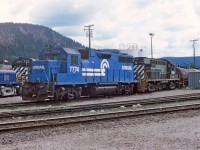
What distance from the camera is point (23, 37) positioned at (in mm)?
152000

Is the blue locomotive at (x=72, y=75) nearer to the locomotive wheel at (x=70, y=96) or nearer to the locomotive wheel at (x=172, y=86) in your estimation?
the locomotive wheel at (x=70, y=96)

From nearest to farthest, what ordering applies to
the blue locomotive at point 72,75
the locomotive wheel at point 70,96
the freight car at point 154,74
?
the blue locomotive at point 72,75
the locomotive wheel at point 70,96
the freight car at point 154,74

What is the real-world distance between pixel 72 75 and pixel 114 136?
1207cm

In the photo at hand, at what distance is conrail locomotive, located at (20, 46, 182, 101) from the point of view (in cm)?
1934

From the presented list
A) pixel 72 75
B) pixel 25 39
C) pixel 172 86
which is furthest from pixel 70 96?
pixel 25 39

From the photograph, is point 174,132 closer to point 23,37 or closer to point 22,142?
point 22,142

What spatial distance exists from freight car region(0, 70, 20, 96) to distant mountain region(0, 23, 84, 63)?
315 ft

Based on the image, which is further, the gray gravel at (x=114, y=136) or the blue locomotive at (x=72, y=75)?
the blue locomotive at (x=72, y=75)

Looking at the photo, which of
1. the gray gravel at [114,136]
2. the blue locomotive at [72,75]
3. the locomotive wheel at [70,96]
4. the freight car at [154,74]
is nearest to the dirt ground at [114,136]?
the gray gravel at [114,136]

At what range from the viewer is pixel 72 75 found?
2052 cm

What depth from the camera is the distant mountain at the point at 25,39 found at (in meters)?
130

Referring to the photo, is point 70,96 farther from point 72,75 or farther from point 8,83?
point 8,83

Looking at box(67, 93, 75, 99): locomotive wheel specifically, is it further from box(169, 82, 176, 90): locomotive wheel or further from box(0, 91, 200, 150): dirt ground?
box(169, 82, 176, 90): locomotive wheel

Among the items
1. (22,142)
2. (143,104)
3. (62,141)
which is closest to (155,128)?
(62,141)
